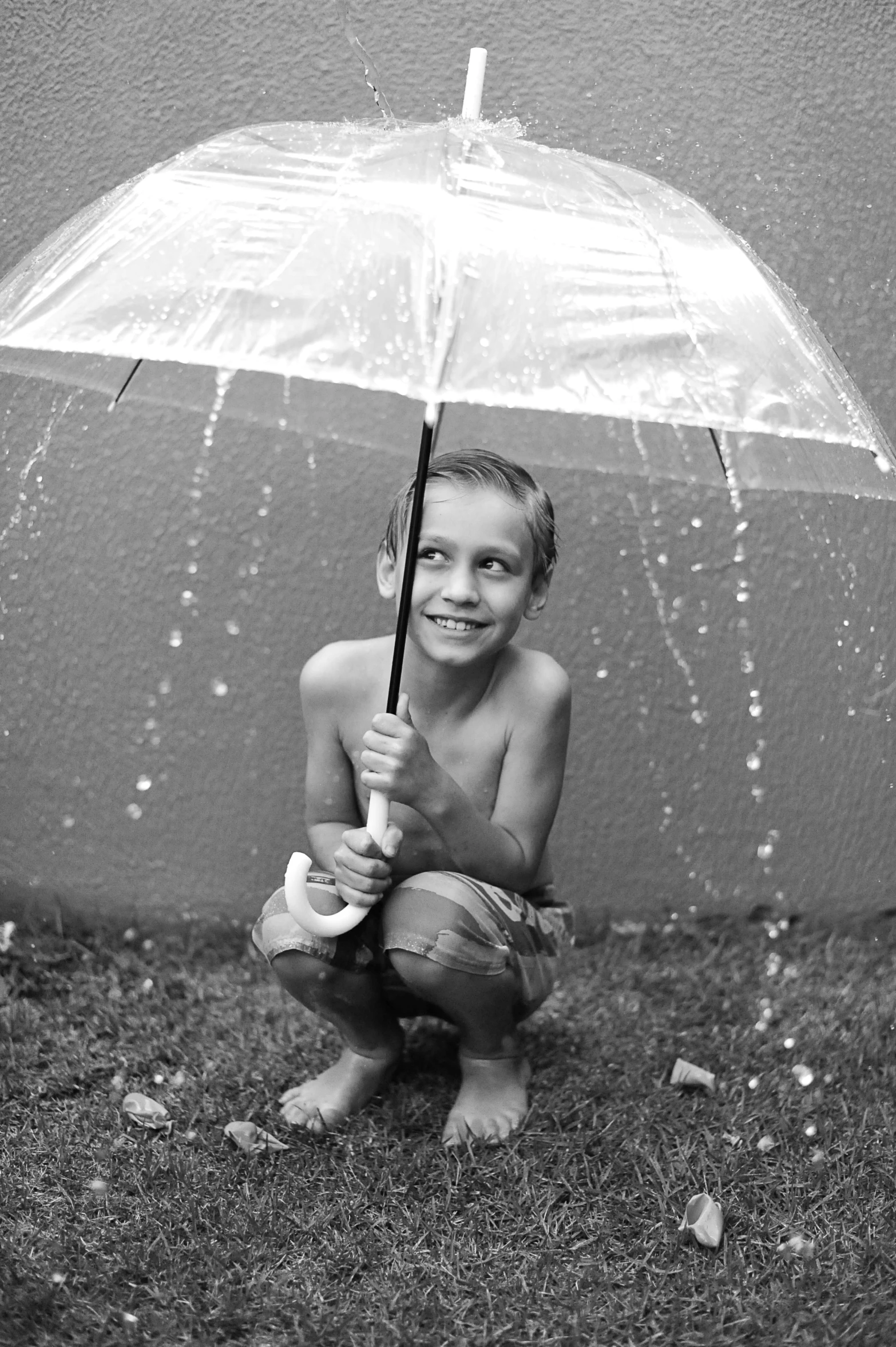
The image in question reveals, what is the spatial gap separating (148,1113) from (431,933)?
643 mm

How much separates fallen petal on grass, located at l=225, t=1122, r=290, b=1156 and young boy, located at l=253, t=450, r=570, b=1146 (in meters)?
0.08

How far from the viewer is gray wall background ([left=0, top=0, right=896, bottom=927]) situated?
10.2ft

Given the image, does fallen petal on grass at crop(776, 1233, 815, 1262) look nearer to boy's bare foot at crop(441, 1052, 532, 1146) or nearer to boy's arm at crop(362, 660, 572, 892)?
boy's bare foot at crop(441, 1052, 532, 1146)

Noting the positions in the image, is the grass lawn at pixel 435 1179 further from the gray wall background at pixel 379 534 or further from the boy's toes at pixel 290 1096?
the gray wall background at pixel 379 534

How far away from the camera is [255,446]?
127 inches

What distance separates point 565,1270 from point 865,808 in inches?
66.9

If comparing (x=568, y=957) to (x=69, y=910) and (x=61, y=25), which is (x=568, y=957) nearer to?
(x=69, y=910)

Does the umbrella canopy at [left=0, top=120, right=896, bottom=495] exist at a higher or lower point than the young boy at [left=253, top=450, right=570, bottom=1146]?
higher

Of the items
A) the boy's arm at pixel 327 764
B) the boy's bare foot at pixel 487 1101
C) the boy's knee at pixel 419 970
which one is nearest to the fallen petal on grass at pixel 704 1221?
the boy's bare foot at pixel 487 1101

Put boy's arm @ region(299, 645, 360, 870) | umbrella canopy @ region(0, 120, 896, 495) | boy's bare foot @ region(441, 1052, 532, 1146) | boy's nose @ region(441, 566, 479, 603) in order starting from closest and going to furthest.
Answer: umbrella canopy @ region(0, 120, 896, 495), boy's nose @ region(441, 566, 479, 603), boy's bare foot @ region(441, 1052, 532, 1146), boy's arm @ region(299, 645, 360, 870)

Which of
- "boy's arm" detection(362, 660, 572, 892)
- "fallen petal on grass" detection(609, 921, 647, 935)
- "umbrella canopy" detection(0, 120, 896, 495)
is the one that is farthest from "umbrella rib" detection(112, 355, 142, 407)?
"fallen petal on grass" detection(609, 921, 647, 935)

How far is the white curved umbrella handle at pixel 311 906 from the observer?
7.01ft

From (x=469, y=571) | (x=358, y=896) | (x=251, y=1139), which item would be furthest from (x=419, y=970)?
(x=469, y=571)

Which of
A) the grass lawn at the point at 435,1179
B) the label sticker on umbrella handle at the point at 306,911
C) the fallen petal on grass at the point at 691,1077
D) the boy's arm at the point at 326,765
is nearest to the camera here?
the grass lawn at the point at 435,1179
